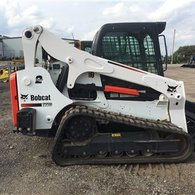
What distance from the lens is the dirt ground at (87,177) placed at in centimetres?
398

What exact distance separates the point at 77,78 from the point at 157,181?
6.67ft

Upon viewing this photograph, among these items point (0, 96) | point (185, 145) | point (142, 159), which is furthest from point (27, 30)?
point (0, 96)

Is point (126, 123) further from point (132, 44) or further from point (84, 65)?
point (132, 44)

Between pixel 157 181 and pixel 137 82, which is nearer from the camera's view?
pixel 157 181

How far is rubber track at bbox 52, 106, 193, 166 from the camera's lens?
462 centimetres

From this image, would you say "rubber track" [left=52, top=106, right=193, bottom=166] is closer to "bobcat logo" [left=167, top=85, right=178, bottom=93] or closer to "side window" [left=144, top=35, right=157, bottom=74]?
"bobcat logo" [left=167, top=85, right=178, bottom=93]

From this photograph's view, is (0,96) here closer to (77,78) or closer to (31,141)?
(31,141)

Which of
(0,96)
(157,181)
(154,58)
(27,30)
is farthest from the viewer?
(0,96)

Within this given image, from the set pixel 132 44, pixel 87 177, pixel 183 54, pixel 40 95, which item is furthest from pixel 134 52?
pixel 183 54

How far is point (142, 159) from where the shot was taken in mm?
4793

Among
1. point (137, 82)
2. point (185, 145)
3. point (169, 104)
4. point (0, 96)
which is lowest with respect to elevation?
point (0, 96)

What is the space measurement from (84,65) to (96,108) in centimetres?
75

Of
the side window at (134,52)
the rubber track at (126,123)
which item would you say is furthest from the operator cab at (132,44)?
the rubber track at (126,123)

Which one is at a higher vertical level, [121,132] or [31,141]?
[121,132]
